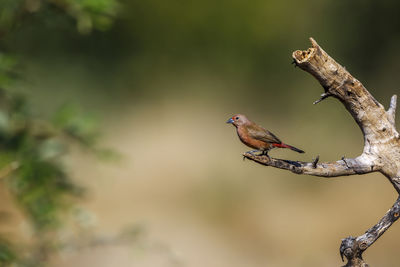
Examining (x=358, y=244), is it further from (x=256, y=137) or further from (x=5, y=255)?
(x=5, y=255)

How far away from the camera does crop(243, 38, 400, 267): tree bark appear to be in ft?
5.57

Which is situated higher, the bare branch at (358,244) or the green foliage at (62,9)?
the green foliage at (62,9)

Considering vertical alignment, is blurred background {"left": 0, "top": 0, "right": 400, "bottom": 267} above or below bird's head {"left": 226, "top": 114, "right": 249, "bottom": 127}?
above

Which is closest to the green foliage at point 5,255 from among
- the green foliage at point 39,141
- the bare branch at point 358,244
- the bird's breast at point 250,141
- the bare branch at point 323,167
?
the green foliage at point 39,141

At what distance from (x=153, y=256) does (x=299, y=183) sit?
214cm

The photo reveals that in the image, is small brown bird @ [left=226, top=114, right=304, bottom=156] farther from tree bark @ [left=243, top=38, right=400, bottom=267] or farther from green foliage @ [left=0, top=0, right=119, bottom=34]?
green foliage @ [left=0, top=0, right=119, bottom=34]

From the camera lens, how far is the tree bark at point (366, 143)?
170 centimetres

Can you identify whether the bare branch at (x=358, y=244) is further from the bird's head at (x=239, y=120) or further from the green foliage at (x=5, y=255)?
the green foliage at (x=5, y=255)

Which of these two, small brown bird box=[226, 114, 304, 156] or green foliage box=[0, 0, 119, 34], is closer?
small brown bird box=[226, 114, 304, 156]

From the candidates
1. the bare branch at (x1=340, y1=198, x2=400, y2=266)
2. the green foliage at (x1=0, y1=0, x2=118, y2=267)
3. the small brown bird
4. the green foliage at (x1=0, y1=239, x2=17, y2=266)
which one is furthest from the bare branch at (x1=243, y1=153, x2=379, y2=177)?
the green foliage at (x1=0, y1=0, x2=118, y2=267)

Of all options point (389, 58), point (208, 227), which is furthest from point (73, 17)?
point (389, 58)

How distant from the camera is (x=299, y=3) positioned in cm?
749

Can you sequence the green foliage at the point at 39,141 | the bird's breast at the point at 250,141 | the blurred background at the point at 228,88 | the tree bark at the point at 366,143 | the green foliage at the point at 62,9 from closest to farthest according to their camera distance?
the tree bark at the point at 366,143 → the bird's breast at the point at 250,141 → the green foliage at the point at 39,141 → the green foliage at the point at 62,9 → the blurred background at the point at 228,88

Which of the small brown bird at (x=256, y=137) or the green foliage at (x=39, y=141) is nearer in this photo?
the small brown bird at (x=256, y=137)
